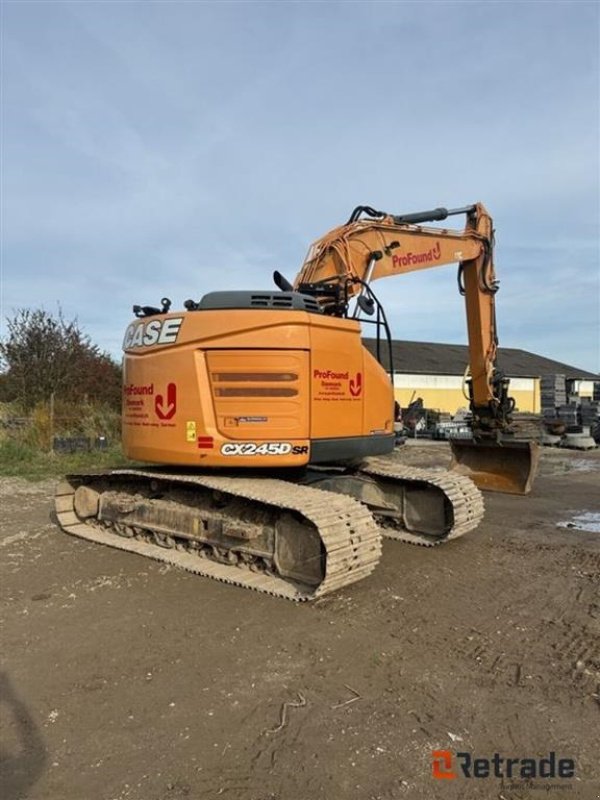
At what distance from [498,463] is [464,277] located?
3.28m

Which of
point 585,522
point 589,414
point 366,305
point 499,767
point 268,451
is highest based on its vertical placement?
point 366,305

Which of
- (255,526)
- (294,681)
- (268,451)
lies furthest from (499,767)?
(268,451)

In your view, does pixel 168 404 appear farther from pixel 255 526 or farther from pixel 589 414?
pixel 589 414

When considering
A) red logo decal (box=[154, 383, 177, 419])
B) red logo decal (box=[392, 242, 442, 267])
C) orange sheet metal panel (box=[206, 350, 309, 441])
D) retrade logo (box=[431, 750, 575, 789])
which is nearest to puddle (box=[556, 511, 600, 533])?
red logo decal (box=[392, 242, 442, 267])

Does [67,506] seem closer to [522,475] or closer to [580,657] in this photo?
[580,657]

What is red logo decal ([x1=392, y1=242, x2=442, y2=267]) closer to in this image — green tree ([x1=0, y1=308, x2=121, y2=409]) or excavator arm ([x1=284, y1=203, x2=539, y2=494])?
excavator arm ([x1=284, y1=203, x2=539, y2=494])

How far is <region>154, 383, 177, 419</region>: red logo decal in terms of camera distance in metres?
6.39

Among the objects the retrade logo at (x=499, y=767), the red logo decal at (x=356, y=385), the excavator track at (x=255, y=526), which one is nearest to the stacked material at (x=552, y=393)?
the red logo decal at (x=356, y=385)

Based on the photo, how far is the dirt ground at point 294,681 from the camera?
3004 mm

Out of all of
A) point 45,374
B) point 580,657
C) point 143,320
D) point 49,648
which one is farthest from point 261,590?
point 45,374

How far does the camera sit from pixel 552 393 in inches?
988

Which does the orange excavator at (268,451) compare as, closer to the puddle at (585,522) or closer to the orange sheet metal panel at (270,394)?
the orange sheet metal panel at (270,394)

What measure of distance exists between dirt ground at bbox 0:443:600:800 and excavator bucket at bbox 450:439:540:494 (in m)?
4.39

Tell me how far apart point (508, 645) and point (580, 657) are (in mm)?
457
